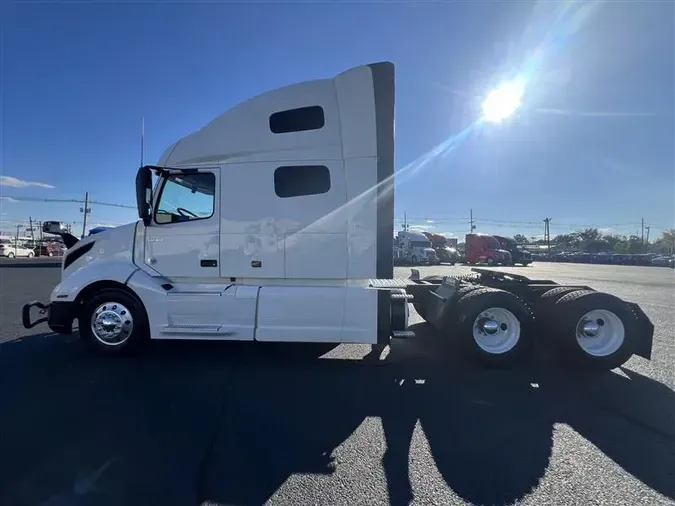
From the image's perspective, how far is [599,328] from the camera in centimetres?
487

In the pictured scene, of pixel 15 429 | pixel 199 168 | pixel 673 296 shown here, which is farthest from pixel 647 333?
pixel 673 296

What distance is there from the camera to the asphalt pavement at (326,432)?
2.43 m

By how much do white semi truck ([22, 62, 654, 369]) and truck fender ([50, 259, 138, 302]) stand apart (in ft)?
0.07

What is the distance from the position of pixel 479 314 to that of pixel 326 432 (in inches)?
106

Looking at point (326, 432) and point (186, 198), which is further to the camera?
point (186, 198)

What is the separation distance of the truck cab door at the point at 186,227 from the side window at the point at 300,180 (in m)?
0.89

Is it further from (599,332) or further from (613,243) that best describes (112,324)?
(613,243)

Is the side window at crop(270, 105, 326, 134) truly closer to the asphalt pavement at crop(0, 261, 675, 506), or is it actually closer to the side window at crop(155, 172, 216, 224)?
the side window at crop(155, 172, 216, 224)

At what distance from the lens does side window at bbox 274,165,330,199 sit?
476cm

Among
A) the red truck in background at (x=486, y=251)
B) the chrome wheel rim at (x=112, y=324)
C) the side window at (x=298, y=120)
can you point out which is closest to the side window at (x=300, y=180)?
the side window at (x=298, y=120)

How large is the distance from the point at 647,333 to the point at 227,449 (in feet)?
17.5

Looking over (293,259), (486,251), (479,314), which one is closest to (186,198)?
(293,259)

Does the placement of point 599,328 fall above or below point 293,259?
below

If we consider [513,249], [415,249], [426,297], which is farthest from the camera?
[513,249]
